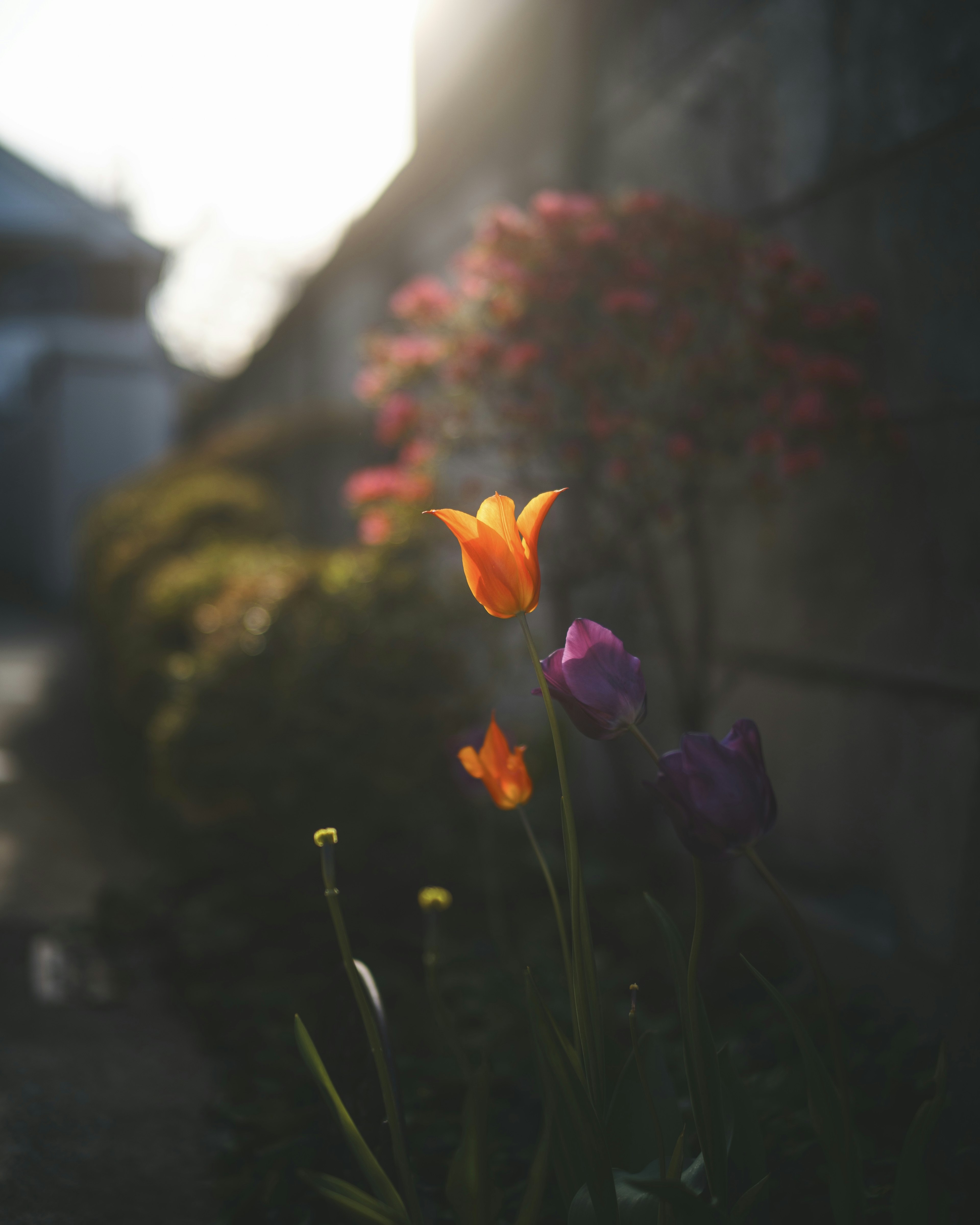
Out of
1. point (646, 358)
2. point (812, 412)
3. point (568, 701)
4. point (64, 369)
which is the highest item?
point (64, 369)

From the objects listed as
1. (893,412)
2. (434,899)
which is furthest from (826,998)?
(893,412)

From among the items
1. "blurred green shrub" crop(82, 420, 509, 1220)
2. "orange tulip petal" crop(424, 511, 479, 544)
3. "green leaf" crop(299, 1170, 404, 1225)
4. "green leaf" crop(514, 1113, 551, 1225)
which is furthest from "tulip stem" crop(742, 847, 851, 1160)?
"blurred green shrub" crop(82, 420, 509, 1220)

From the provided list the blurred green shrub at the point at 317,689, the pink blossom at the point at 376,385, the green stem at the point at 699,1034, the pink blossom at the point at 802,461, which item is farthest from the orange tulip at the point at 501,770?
the pink blossom at the point at 376,385

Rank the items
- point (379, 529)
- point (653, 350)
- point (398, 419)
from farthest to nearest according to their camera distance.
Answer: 1. point (379, 529)
2. point (398, 419)
3. point (653, 350)

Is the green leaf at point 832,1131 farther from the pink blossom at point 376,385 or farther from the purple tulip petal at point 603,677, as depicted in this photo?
the pink blossom at point 376,385

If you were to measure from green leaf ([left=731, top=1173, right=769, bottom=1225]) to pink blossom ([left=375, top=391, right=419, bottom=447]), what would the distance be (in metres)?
2.42

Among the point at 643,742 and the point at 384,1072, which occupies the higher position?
the point at 643,742

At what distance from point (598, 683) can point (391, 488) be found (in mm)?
2200

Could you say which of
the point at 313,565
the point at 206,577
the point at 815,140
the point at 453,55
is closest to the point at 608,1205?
the point at 815,140

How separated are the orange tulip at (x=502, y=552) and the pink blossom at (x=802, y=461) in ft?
4.92

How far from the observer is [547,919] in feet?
9.39

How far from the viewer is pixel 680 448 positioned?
2535 millimetres

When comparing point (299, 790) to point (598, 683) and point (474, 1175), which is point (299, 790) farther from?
point (598, 683)

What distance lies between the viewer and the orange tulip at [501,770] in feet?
3.96
